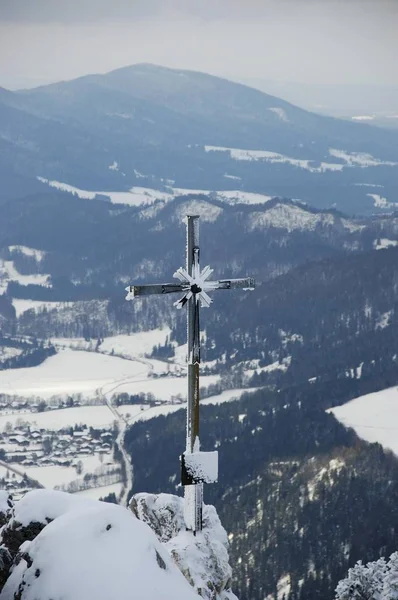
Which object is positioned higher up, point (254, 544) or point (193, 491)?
point (193, 491)

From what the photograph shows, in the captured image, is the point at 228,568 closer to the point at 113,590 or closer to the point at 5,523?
the point at 5,523

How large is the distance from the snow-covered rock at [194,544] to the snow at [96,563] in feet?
14.1

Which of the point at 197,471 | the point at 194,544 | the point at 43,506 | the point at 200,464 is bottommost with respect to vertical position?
the point at 194,544

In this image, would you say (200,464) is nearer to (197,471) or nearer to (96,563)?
(197,471)

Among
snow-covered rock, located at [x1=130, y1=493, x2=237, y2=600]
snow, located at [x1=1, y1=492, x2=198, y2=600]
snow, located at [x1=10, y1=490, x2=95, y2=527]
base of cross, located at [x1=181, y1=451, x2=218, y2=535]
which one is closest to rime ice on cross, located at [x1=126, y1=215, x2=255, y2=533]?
base of cross, located at [x1=181, y1=451, x2=218, y2=535]

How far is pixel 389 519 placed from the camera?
626ft

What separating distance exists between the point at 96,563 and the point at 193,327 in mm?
7464

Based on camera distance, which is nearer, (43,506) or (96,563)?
(96,563)

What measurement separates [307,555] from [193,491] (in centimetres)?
14257

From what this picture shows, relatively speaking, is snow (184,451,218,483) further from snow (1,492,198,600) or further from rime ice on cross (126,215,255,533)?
snow (1,492,198,600)

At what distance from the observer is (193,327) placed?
33.0 metres

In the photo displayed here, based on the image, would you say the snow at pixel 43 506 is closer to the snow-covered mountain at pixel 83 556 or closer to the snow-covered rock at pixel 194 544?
the snow-covered mountain at pixel 83 556

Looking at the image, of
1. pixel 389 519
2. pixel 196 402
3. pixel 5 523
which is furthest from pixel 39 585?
pixel 389 519

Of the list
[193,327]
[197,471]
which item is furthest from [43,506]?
[193,327]
